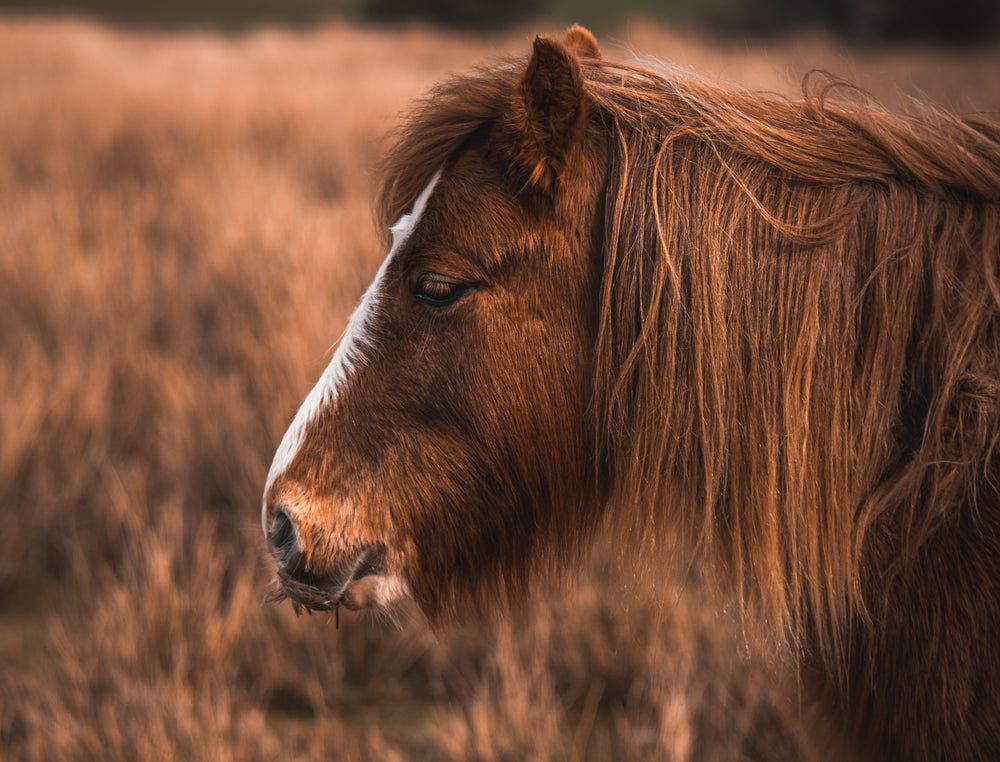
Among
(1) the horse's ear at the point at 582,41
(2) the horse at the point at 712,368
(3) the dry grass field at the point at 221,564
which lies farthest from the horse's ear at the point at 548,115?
(3) the dry grass field at the point at 221,564

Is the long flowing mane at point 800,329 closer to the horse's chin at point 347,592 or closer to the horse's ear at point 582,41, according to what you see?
the horse's ear at point 582,41

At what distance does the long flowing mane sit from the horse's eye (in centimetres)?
26

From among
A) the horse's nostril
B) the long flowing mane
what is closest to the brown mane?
the long flowing mane

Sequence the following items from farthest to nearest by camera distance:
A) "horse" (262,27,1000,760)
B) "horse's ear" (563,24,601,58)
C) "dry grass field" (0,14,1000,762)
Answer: "dry grass field" (0,14,1000,762)
"horse's ear" (563,24,601,58)
"horse" (262,27,1000,760)

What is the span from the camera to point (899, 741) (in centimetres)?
134

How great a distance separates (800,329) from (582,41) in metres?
0.82

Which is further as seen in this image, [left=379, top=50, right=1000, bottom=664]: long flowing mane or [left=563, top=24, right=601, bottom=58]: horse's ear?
[left=563, top=24, right=601, bottom=58]: horse's ear

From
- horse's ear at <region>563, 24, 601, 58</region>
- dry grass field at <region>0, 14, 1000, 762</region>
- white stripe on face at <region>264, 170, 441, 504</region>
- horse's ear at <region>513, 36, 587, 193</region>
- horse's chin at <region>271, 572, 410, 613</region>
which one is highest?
horse's ear at <region>563, 24, 601, 58</region>

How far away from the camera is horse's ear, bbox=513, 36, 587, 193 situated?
4.31 ft

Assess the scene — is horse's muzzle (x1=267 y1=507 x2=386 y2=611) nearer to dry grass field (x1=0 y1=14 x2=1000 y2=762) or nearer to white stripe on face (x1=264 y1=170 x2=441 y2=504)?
white stripe on face (x1=264 y1=170 x2=441 y2=504)

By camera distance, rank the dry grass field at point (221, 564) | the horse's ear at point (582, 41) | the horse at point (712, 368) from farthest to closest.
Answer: the dry grass field at point (221, 564) → the horse's ear at point (582, 41) → the horse at point (712, 368)

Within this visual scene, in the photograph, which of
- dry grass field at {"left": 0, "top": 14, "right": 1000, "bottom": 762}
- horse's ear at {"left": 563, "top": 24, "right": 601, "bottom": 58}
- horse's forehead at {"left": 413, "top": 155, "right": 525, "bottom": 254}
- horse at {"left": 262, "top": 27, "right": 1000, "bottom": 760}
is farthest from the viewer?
dry grass field at {"left": 0, "top": 14, "right": 1000, "bottom": 762}

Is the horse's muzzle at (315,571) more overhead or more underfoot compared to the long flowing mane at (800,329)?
more underfoot

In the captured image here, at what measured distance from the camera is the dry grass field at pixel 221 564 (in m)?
2.32
